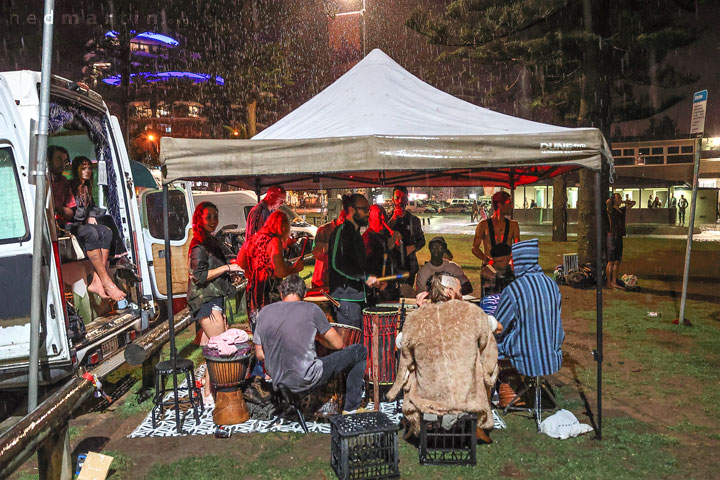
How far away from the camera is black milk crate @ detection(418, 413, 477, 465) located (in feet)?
13.4

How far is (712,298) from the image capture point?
10.6 metres

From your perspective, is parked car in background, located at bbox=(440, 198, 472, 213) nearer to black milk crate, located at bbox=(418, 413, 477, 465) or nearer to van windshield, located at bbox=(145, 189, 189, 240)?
van windshield, located at bbox=(145, 189, 189, 240)

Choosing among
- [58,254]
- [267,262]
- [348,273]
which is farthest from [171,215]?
[58,254]

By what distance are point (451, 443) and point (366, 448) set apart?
27.8 inches

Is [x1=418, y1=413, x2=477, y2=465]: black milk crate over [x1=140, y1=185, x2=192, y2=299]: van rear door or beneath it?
beneath

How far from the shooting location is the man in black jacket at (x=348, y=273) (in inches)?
225

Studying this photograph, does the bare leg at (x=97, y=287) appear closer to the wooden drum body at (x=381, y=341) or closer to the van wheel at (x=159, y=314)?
the van wheel at (x=159, y=314)

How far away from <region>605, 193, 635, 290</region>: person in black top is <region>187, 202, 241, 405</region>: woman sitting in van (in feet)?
27.5

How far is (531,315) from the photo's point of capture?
4.67 metres

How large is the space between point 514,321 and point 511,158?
1.36 meters

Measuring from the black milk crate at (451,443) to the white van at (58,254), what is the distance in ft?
9.42

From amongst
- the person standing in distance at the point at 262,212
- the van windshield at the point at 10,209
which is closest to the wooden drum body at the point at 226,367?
the van windshield at the point at 10,209

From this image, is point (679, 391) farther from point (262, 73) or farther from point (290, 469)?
point (262, 73)

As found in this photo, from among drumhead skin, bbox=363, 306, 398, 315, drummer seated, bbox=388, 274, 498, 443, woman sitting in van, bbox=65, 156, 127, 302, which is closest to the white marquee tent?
drummer seated, bbox=388, 274, 498, 443
